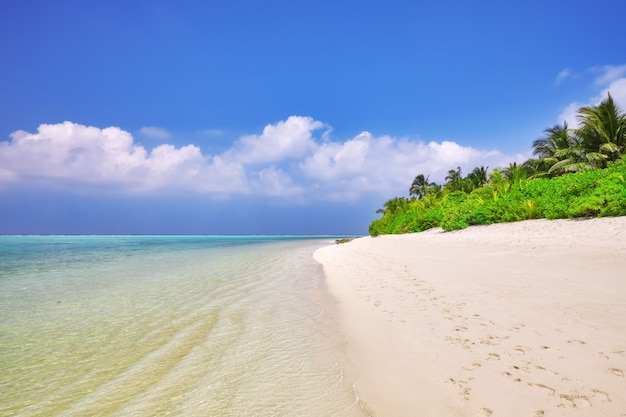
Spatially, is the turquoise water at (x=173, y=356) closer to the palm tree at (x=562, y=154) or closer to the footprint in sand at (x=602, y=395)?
the footprint in sand at (x=602, y=395)

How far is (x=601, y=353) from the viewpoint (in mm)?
3049

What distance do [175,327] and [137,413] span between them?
2.78 metres

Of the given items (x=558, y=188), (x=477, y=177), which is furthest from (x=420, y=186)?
(x=558, y=188)

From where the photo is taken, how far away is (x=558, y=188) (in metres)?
15.6

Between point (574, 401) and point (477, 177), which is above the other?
point (477, 177)

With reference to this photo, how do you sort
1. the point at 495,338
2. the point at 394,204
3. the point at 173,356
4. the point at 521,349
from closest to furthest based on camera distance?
the point at 521,349 < the point at 495,338 < the point at 173,356 < the point at 394,204

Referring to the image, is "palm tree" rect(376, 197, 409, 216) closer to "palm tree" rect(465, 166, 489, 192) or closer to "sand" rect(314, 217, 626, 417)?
"palm tree" rect(465, 166, 489, 192)

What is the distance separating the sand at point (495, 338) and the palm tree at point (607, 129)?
2267 cm

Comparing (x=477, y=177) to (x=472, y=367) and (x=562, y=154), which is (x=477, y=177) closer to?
(x=562, y=154)

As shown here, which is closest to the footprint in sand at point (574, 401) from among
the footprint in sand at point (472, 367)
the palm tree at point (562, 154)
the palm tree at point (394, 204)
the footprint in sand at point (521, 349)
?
the footprint in sand at point (472, 367)

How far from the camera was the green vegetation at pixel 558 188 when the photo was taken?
1319 centimetres

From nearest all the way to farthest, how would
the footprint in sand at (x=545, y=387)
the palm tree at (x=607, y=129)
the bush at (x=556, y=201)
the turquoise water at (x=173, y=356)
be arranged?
the footprint in sand at (x=545, y=387) → the turquoise water at (x=173, y=356) → the bush at (x=556, y=201) → the palm tree at (x=607, y=129)

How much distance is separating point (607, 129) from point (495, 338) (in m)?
30.7

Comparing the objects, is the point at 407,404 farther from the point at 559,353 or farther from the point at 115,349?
the point at 115,349
